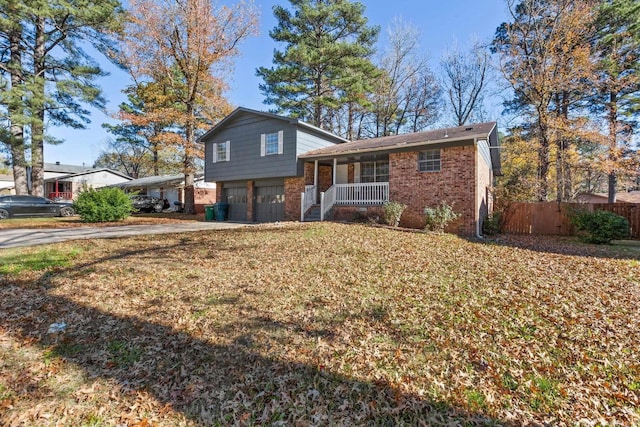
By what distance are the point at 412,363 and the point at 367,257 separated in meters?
3.67

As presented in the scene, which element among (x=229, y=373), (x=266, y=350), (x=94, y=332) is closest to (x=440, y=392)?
(x=266, y=350)

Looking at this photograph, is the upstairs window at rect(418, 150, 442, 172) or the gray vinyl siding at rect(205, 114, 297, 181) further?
the gray vinyl siding at rect(205, 114, 297, 181)

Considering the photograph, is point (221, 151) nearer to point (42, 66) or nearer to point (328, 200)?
point (328, 200)

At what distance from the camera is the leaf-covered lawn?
8.64 feet

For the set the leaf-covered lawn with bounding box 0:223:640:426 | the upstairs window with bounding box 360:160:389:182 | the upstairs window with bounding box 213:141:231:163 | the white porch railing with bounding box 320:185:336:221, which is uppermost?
the upstairs window with bounding box 213:141:231:163

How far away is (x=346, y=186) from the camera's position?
1366cm

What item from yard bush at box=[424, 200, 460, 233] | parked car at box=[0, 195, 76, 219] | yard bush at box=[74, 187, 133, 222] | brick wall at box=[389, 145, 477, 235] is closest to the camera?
yard bush at box=[424, 200, 460, 233]

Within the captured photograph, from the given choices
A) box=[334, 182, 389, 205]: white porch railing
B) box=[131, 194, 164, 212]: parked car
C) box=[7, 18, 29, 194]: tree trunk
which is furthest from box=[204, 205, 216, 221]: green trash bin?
box=[7, 18, 29, 194]: tree trunk

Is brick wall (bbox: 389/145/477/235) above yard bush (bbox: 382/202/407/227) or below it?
above

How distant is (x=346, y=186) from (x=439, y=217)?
14.6ft

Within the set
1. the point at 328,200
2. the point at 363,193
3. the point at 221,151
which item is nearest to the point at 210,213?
the point at 221,151

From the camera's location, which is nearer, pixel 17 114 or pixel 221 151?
pixel 17 114

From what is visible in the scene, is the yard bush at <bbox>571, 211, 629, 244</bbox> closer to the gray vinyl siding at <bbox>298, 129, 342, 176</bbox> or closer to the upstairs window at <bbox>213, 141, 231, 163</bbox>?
the gray vinyl siding at <bbox>298, 129, 342, 176</bbox>

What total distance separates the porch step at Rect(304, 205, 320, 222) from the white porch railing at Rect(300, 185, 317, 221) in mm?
169
